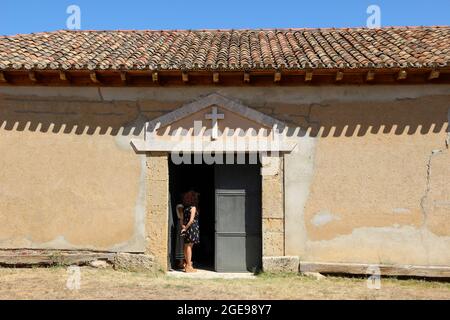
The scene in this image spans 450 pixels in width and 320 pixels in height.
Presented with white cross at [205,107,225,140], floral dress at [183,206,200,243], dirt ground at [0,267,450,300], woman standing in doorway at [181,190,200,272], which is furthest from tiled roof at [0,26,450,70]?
dirt ground at [0,267,450,300]

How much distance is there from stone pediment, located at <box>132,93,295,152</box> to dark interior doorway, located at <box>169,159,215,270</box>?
0.61 m

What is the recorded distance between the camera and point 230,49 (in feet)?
31.3

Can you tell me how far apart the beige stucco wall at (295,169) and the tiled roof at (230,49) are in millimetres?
507

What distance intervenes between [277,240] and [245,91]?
8.73 feet

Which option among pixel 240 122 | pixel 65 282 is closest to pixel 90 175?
pixel 65 282

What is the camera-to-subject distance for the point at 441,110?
26.7 ft

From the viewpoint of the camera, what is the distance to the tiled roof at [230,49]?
316 inches

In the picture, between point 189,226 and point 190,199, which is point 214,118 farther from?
point 189,226

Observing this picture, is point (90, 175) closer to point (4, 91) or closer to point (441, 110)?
point (4, 91)

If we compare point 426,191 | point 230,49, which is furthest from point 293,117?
point 426,191

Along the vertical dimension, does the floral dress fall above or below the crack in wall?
below

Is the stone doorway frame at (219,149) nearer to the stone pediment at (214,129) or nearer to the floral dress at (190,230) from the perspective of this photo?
the stone pediment at (214,129)

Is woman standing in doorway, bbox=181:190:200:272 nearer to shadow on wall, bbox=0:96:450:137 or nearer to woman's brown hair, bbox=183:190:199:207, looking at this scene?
woman's brown hair, bbox=183:190:199:207

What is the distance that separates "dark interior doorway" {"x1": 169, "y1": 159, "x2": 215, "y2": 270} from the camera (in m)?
8.84
